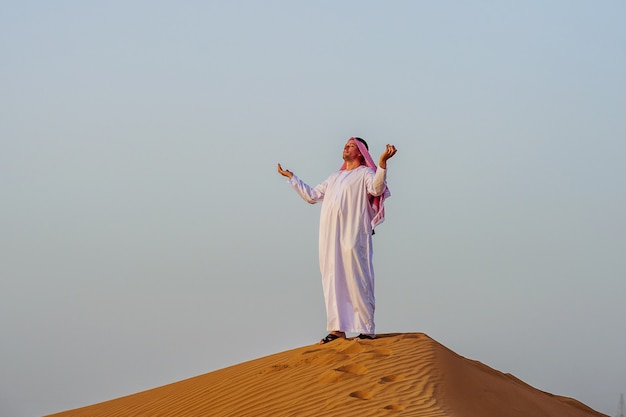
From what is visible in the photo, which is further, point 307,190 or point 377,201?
point 307,190

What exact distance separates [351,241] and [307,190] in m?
1.20

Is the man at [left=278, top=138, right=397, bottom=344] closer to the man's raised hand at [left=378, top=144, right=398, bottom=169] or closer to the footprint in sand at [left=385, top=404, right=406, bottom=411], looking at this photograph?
the man's raised hand at [left=378, top=144, right=398, bottom=169]

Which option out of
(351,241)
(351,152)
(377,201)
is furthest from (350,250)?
(351,152)

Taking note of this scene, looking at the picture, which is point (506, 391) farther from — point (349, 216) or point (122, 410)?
point (122, 410)

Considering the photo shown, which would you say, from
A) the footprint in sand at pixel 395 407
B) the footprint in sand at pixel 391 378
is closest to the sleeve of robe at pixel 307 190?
the footprint in sand at pixel 391 378

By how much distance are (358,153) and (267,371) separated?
281cm

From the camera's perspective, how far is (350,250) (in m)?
13.5

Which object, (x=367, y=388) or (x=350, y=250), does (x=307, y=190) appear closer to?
(x=350, y=250)

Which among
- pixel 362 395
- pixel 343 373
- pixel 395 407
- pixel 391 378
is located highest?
pixel 343 373

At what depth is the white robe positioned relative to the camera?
1340 centimetres

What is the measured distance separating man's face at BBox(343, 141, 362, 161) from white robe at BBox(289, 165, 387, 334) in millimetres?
145

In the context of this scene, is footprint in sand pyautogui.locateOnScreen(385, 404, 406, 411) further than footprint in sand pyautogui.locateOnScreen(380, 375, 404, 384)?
No

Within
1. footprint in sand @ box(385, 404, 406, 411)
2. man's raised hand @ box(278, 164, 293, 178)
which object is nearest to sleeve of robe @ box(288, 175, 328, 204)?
man's raised hand @ box(278, 164, 293, 178)

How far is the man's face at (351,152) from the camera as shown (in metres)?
14.0
